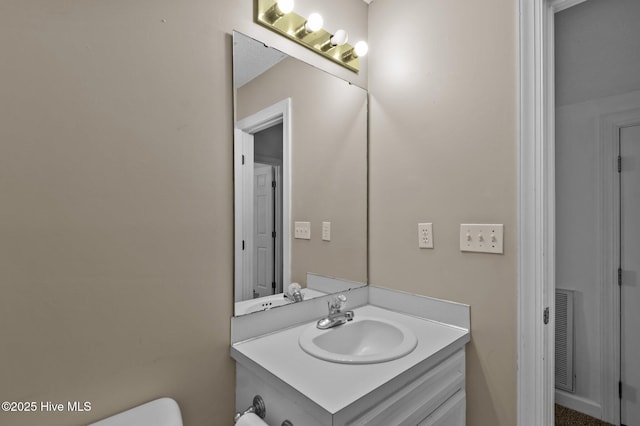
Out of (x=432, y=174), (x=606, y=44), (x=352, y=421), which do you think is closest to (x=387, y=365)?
(x=352, y=421)

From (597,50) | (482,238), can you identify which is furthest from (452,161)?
(597,50)

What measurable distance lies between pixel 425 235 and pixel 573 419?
177 centimetres

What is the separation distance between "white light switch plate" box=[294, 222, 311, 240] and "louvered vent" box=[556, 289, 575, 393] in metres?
1.88

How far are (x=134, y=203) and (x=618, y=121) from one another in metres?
2.64

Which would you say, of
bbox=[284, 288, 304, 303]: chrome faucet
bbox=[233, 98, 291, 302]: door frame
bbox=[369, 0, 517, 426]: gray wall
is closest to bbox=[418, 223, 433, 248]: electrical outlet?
bbox=[369, 0, 517, 426]: gray wall

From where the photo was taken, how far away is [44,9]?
2.58 feet

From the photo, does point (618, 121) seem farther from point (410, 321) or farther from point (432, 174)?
point (410, 321)

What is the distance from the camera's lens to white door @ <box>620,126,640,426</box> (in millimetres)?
1895

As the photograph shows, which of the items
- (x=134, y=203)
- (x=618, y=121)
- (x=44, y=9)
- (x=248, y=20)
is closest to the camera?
(x=44, y=9)

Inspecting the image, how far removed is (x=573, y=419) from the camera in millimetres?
2006

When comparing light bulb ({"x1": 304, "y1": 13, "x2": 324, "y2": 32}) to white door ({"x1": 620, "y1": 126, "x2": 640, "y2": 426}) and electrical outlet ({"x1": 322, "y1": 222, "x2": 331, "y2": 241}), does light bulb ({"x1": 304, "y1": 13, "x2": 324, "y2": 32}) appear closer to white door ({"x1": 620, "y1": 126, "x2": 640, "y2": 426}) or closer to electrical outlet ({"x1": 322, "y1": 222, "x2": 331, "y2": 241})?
electrical outlet ({"x1": 322, "y1": 222, "x2": 331, "y2": 241})

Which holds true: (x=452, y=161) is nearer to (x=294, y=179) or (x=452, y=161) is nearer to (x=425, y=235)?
(x=425, y=235)

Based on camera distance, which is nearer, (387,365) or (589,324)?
(387,365)

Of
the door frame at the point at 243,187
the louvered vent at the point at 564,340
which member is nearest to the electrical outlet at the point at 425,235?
the door frame at the point at 243,187
